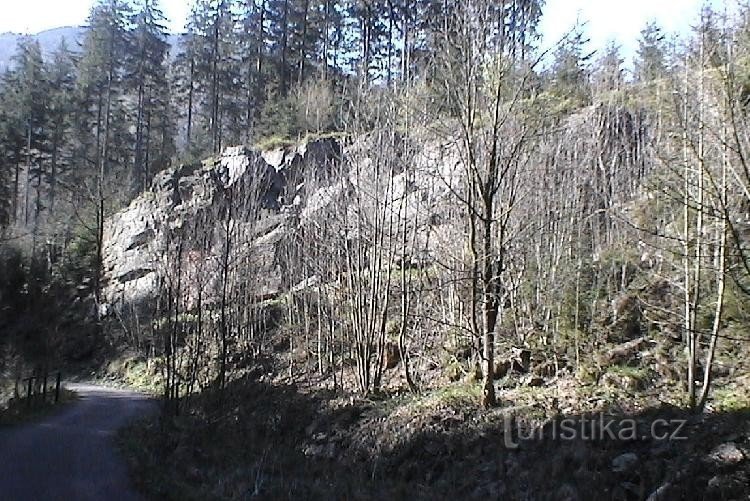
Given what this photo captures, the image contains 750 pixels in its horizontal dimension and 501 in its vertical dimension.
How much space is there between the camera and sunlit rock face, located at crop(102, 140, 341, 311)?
18.1 meters

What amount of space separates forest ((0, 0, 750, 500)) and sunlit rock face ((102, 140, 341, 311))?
18 centimetres

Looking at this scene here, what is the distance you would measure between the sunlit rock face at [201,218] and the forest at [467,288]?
0.18m

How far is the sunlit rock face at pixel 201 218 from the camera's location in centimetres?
1809

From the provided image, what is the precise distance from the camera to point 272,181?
2959cm

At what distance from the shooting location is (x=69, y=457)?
39.0 feet

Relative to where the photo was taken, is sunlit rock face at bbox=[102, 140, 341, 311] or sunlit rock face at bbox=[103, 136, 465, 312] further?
sunlit rock face at bbox=[102, 140, 341, 311]

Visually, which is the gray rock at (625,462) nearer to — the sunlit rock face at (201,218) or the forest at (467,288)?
the forest at (467,288)

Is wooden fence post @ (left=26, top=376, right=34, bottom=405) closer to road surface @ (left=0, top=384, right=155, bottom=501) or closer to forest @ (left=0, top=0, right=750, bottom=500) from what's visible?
forest @ (left=0, top=0, right=750, bottom=500)

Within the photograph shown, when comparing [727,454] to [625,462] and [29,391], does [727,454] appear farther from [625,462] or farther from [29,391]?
[29,391]

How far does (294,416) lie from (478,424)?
671 cm

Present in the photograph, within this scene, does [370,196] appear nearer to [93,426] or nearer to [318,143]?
[93,426]

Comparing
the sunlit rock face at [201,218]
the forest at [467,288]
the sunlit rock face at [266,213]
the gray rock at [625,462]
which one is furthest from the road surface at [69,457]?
the gray rock at [625,462]

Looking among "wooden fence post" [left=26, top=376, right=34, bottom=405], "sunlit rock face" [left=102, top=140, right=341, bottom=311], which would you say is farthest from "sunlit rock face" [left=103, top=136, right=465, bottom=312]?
"wooden fence post" [left=26, top=376, right=34, bottom=405]

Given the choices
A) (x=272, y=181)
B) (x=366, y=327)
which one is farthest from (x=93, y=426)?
(x=272, y=181)
